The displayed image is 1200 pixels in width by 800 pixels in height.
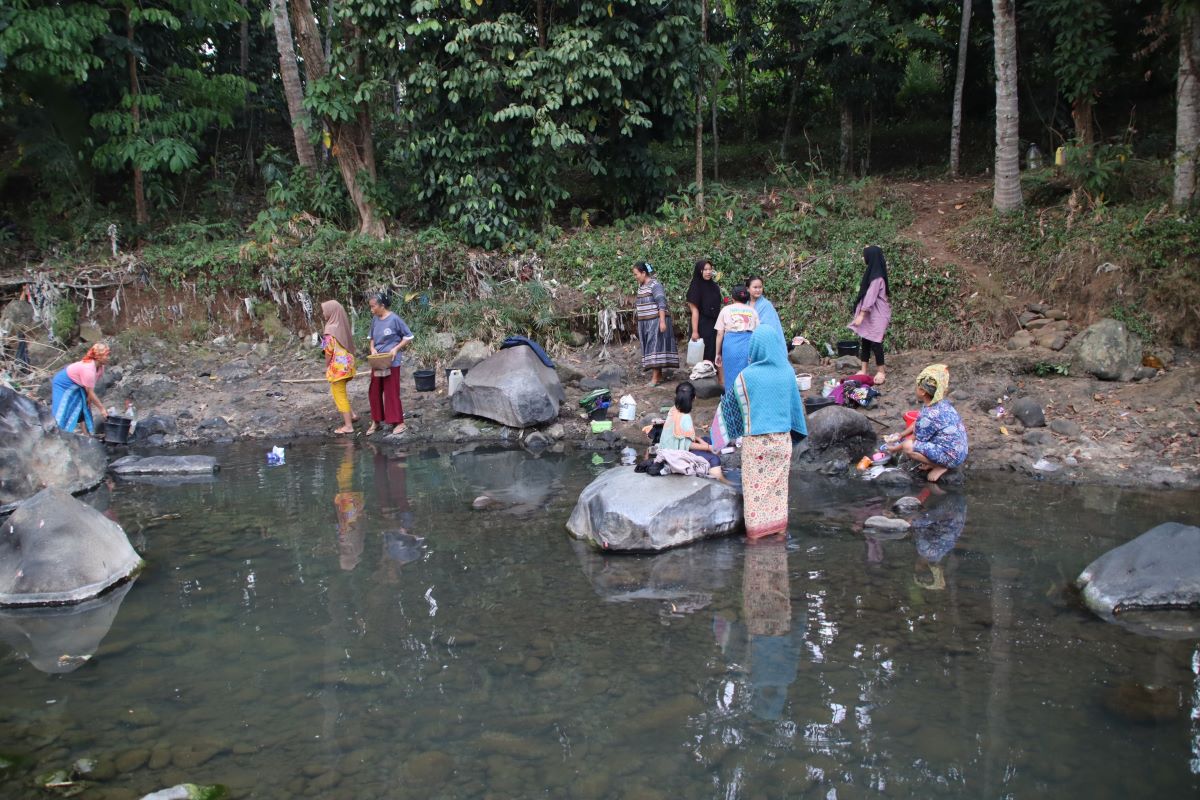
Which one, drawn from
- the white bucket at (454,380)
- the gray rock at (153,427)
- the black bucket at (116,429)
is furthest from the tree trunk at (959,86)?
the black bucket at (116,429)

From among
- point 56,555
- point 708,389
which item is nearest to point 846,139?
point 708,389

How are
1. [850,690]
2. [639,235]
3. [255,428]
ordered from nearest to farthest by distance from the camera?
[850,690] < [255,428] < [639,235]

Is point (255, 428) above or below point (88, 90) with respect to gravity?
below

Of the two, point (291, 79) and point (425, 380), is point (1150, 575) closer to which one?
point (425, 380)

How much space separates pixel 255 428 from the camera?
37.1ft

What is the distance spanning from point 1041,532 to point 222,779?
598 cm

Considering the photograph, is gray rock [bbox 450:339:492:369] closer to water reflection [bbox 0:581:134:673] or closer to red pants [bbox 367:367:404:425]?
red pants [bbox 367:367:404:425]

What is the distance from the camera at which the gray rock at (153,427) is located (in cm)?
1115

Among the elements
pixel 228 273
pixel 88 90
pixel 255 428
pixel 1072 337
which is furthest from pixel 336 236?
pixel 1072 337

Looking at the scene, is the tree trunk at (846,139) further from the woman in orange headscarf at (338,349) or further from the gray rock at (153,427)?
the gray rock at (153,427)

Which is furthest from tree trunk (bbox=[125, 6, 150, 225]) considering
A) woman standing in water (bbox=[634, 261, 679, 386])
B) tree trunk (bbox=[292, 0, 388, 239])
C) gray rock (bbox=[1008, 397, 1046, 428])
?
gray rock (bbox=[1008, 397, 1046, 428])

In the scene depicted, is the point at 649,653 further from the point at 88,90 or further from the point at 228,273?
the point at 88,90

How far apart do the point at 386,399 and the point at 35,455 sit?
143 inches

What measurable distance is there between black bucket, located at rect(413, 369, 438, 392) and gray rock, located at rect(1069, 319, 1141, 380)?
7.83 m
